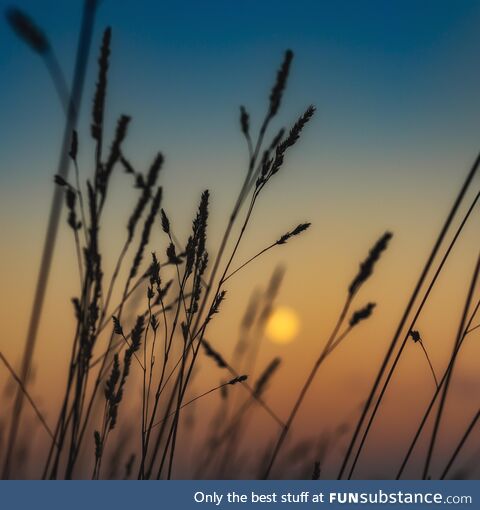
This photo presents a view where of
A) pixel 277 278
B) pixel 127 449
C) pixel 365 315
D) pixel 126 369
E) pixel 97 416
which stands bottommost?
pixel 127 449

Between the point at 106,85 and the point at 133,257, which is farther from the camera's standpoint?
the point at 133,257

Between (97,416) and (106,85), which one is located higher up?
(106,85)

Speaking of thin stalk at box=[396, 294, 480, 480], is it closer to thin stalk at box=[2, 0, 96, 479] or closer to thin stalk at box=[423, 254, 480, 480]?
thin stalk at box=[423, 254, 480, 480]

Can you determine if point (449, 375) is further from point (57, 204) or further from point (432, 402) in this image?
point (57, 204)

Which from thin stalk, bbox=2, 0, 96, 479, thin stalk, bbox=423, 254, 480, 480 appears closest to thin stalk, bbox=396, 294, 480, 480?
thin stalk, bbox=423, 254, 480, 480

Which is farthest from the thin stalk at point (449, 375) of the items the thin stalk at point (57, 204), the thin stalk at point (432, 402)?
the thin stalk at point (57, 204)

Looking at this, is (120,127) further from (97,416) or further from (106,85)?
(97,416)

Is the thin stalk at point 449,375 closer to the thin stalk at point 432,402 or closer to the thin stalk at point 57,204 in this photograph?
the thin stalk at point 432,402

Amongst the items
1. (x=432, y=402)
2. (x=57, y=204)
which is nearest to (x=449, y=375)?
(x=432, y=402)

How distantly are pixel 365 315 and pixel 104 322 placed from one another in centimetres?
76
